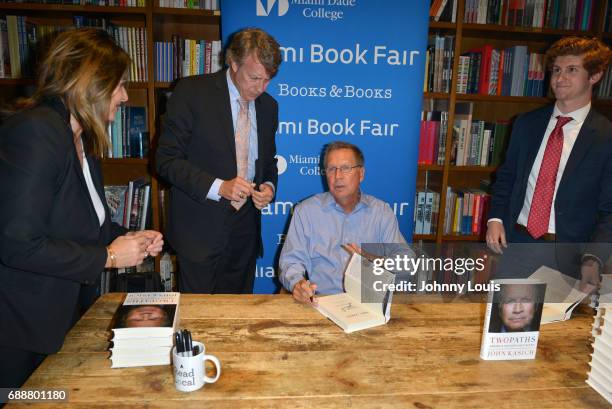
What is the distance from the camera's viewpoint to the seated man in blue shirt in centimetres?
204

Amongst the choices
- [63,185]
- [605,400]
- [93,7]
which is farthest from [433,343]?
[93,7]

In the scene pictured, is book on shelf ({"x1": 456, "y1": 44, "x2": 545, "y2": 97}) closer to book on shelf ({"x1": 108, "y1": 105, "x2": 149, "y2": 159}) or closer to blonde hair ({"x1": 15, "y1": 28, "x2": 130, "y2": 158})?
book on shelf ({"x1": 108, "y1": 105, "x2": 149, "y2": 159})

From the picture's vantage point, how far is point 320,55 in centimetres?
272

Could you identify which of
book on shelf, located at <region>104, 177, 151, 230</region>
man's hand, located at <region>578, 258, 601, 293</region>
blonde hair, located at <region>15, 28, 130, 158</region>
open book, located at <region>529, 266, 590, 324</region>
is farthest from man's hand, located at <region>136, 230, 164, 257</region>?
book on shelf, located at <region>104, 177, 151, 230</region>

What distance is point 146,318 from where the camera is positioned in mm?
1227

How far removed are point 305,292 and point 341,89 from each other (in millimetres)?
1571

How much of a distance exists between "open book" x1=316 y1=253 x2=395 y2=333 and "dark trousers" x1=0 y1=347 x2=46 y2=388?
910 mm

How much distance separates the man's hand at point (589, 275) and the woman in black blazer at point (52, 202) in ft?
5.33

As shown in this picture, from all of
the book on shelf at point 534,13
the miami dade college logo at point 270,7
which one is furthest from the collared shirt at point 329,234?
the book on shelf at point 534,13

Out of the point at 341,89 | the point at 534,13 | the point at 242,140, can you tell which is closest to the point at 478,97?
the point at 534,13

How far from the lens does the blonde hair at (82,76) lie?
126 centimetres

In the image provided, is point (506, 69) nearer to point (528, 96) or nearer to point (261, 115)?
point (528, 96)

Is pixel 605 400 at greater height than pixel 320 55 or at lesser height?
lesser

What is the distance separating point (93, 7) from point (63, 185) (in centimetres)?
Result: 201
